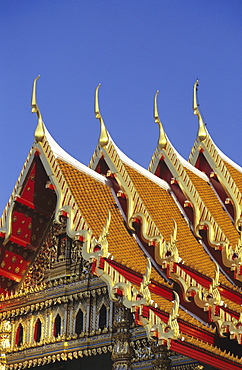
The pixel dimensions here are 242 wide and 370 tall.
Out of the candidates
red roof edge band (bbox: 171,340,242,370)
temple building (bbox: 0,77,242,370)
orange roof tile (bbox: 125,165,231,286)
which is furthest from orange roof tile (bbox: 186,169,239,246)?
red roof edge band (bbox: 171,340,242,370)

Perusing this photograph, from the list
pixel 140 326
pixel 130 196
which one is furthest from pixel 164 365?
pixel 130 196

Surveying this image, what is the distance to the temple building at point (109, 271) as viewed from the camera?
41.0 ft

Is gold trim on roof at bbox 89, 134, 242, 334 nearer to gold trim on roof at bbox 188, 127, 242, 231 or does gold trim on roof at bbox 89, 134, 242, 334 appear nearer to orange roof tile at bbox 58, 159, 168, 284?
orange roof tile at bbox 58, 159, 168, 284

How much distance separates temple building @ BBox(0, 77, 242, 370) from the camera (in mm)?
12484

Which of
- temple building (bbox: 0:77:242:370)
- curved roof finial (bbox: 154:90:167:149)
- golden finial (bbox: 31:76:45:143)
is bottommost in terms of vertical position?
temple building (bbox: 0:77:242:370)

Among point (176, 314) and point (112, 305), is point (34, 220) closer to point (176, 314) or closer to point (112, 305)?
Result: point (112, 305)

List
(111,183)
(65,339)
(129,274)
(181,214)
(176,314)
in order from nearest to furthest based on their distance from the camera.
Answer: (176,314), (129,274), (65,339), (111,183), (181,214)

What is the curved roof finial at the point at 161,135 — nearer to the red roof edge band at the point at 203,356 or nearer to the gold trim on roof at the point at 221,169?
the gold trim on roof at the point at 221,169

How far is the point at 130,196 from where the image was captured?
1421cm

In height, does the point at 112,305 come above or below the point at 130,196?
below

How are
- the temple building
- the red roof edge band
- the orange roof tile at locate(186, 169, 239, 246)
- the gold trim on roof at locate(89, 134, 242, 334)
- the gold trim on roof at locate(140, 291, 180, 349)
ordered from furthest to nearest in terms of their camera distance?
1. the orange roof tile at locate(186, 169, 239, 246)
2. the gold trim on roof at locate(89, 134, 242, 334)
3. the temple building
4. the red roof edge band
5. the gold trim on roof at locate(140, 291, 180, 349)

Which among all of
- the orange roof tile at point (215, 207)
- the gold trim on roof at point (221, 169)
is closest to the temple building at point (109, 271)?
the orange roof tile at point (215, 207)

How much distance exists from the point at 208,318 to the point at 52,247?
9.92ft

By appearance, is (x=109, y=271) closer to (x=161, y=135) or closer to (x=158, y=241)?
(x=158, y=241)
